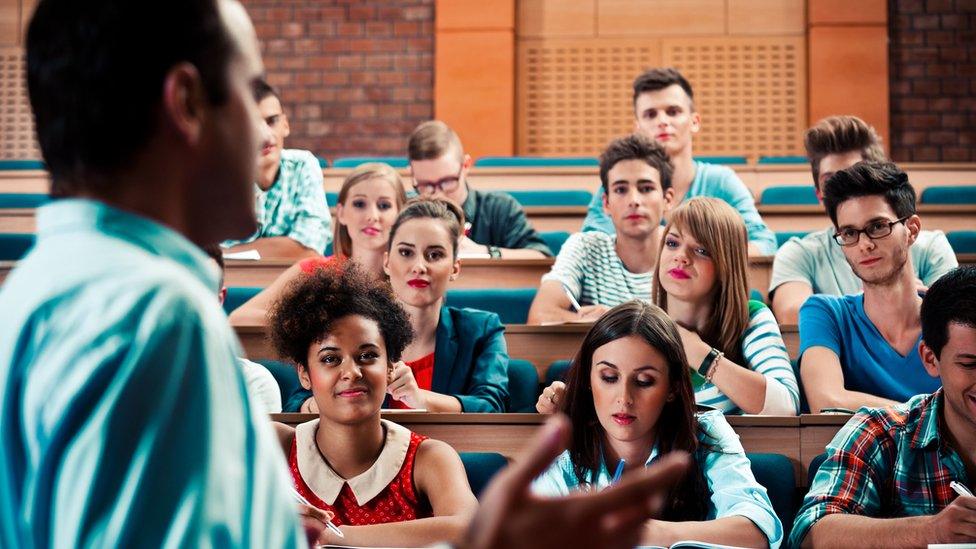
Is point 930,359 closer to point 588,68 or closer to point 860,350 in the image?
point 860,350

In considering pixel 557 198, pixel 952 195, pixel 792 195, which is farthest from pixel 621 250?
pixel 952 195

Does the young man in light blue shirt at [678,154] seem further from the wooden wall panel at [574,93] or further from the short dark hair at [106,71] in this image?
the short dark hair at [106,71]

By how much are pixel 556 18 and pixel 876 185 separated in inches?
151

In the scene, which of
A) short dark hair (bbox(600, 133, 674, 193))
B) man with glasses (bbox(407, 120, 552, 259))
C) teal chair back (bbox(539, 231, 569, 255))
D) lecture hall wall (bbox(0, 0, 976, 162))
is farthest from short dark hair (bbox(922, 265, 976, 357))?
lecture hall wall (bbox(0, 0, 976, 162))

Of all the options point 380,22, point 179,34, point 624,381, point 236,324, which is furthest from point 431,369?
point 380,22

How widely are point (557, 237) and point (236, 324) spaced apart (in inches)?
55.9

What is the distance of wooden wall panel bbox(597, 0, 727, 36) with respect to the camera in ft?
18.8

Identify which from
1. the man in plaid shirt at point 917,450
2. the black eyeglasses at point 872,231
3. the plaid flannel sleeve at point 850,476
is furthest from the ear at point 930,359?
the black eyeglasses at point 872,231

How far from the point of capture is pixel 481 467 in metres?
1.74

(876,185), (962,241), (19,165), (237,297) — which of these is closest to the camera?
(876,185)

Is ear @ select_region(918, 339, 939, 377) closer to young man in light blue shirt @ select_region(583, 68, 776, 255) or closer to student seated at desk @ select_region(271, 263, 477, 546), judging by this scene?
student seated at desk @ select_region(271, 263, 477, 546)

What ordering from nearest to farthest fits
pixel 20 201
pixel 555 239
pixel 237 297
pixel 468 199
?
pixel 237 297, pixel 468 199, pixel 555 239, pixel 20 201

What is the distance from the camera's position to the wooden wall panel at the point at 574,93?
19.0 feet

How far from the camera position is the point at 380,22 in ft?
19.2
